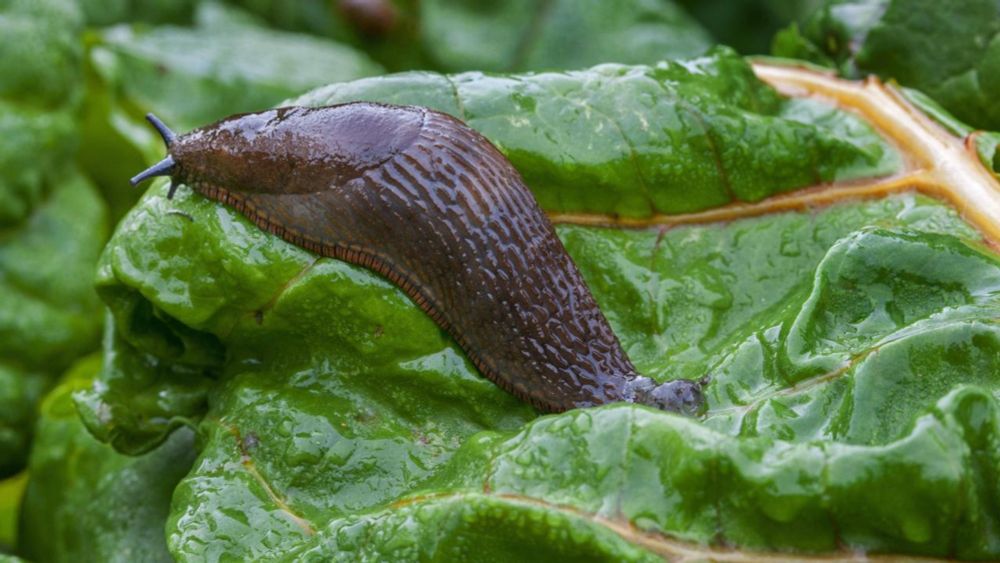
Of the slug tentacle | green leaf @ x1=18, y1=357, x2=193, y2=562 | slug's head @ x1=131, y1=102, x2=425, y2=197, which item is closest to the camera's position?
slug's head @ x1=131, y1=102, x2=425, y2=197

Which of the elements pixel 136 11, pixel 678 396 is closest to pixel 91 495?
pixel 678 396

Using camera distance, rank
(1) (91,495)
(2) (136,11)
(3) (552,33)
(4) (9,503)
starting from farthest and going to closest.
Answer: (2) (136,11)
(3) (552,33)
(4) (9,503)
(1) (91,495)

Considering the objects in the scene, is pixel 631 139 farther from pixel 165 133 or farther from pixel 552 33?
pixel 552 33

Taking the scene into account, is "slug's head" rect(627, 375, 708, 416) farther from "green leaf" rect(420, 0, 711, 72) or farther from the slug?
"green leaf" rect(420, 0, 711, 72)

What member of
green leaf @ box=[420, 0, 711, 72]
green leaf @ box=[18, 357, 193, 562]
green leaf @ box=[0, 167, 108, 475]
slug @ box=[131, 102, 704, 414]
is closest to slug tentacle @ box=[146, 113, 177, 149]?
slug @ box=[131, 102, 704, 414]

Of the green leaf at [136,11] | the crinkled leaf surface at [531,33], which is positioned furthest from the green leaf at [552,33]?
the green leaf at [136,11]

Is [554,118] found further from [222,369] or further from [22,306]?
[22,306]
